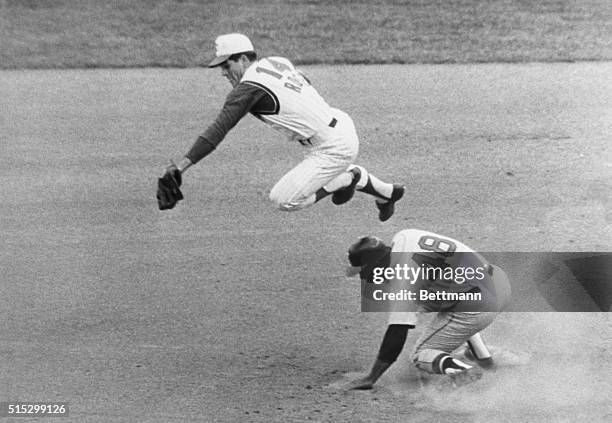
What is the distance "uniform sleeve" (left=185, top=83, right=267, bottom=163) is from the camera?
25.7 ft

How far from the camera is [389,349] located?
717 centimetres

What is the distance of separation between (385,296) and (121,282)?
2638 millimetres

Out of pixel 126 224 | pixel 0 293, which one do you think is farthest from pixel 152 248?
pixel 0 293

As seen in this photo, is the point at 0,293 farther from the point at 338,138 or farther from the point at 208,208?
the point at 338,138

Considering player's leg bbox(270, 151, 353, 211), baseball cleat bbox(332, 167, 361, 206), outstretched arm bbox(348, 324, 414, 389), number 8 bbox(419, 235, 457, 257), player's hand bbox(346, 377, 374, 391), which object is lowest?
player's hand bbox(346, 377, 374, 391)

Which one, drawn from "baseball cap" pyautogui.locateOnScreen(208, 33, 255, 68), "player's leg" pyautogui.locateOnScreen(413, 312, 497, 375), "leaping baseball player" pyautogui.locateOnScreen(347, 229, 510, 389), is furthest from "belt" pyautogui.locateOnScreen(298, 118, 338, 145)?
"player's leg" pyautogui.locateOnScreen(413, 312, 497, 375)

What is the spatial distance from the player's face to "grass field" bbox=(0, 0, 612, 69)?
605 cm

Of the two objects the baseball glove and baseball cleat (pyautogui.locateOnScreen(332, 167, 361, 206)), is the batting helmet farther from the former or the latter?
baseball cleat (pyautogui.locateOnScreen(332, 167, 361, 206))

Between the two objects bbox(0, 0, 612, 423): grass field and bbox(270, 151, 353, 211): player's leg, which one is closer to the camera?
bbox(0, 0, 612, 423): grass field

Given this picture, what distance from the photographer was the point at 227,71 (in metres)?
8.29

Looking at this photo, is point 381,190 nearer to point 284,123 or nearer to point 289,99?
point 284,123

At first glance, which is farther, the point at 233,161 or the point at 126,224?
the point at 233,161

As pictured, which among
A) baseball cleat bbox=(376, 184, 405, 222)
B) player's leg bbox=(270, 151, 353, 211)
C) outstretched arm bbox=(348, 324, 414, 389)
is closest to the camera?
outstretched arm bbox=(348, 324, 414, 389)

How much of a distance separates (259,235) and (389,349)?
9.90 feet
